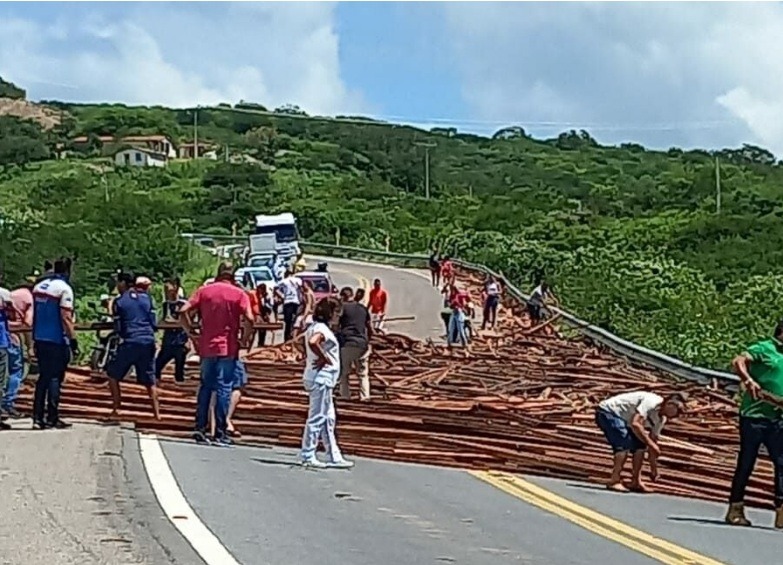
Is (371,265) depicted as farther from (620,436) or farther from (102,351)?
(620,436)

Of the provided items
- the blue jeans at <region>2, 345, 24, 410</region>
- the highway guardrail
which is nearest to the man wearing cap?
the blue jeans at <region>2, 345, 24, 410</region>

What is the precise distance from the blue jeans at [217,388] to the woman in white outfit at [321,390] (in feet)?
3.45

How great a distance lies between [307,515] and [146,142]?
5490 inches

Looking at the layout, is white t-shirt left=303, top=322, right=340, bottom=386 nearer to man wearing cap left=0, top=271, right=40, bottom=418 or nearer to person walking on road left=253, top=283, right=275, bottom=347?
man wearing cap left=0, top=271, right=40, bottom=418

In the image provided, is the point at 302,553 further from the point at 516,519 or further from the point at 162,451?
the point at 162,451

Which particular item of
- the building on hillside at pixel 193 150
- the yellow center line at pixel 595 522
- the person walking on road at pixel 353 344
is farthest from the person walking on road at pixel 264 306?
the building on hillside at pixel 193 150

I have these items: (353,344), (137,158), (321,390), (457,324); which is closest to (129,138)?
(137,158)

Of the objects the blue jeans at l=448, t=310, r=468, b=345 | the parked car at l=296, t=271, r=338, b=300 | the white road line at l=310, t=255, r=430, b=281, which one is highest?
the white road line at l=310, t=255, r=430, b=281

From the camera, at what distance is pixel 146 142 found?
5856 inches

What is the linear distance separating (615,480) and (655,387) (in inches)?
302

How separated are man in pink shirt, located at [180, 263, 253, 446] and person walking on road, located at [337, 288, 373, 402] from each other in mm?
4224

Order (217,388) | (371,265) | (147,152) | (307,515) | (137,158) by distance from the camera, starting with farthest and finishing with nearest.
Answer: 1. (147,152)
2. (137,158)
3. (371,265)
4. (217,388)
5. (307,515)

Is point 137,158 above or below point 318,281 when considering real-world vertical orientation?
above

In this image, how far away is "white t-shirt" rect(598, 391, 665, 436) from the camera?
48.1 ft
